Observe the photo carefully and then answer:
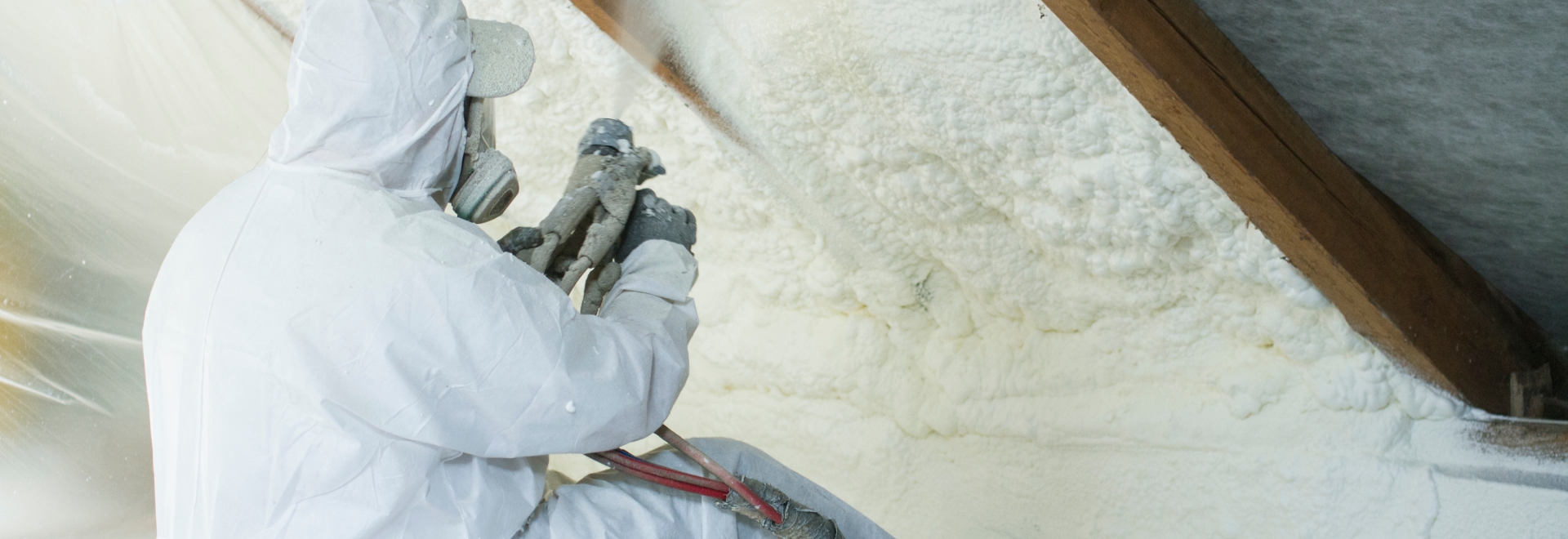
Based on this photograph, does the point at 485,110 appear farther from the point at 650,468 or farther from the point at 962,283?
the point at 962,283

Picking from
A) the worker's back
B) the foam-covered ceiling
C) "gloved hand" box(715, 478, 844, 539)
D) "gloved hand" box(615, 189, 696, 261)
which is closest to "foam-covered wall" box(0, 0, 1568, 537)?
the foam-covered ceiling

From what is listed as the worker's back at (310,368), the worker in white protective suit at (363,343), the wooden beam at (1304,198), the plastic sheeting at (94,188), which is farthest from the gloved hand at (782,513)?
the plastic sheeting at (94,188)

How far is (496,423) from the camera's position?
38.5 inches

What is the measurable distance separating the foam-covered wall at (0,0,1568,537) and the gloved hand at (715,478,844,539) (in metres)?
0.61

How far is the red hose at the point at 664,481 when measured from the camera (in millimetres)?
1116

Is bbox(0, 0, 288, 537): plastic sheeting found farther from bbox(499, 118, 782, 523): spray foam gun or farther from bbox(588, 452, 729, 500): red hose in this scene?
bbox(588, 452, 729, 500): red hose

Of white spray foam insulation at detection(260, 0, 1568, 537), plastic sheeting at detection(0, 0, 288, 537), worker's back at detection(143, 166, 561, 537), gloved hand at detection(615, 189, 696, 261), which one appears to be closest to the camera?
worker's back at detection(143, 166, 561, 537)

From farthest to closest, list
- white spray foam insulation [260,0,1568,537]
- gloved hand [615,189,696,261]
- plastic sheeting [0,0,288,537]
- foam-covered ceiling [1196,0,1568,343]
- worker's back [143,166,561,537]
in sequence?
plastic sheeting [0,0,288,537], white spray foam insulation [260,0,1568,537], gloved hand [615,189,696,261], foam-covered ceiling [1196,0,1568,343], worker's back [143,166,561,537]

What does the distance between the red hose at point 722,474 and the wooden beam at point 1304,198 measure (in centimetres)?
59

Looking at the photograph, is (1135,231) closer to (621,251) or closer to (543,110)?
(621,251)

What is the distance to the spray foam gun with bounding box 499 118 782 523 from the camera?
112 centimetres

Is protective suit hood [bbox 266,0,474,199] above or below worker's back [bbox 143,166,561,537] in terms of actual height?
above

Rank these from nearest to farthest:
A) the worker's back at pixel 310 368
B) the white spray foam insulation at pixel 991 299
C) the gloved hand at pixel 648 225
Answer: the worker's back at pixel 310 368 → the gloved hand at pixel 648 225 → the white spray foam insulation at pixel 991 299

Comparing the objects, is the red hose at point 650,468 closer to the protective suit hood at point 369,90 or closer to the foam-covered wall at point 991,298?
the protective suit hood at point 369,90
